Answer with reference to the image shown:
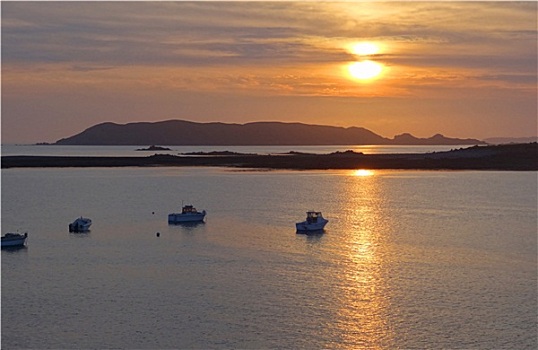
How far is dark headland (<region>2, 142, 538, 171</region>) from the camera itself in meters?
123

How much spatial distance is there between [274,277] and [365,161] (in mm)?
108520

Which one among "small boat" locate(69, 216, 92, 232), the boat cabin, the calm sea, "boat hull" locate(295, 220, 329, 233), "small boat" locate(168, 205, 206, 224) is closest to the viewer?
the calm sea

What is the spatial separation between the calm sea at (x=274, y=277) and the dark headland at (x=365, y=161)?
56.4m

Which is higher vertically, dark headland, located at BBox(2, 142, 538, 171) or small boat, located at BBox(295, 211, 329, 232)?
dark headland, located at BBox(2, 142, 538, 171)

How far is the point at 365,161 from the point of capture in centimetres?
14025

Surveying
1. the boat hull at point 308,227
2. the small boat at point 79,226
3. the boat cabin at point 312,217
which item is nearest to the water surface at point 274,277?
the small boat at point 79,226

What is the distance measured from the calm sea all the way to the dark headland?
56414 mm

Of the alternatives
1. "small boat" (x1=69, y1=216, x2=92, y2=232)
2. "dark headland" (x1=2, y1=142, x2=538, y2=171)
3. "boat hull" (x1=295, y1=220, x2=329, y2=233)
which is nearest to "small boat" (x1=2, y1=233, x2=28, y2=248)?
"small boat" (x1=69, y1=216, x2=92, y2=232)

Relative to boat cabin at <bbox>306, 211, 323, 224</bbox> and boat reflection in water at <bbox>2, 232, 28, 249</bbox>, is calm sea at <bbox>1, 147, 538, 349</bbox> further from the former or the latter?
boat cabin at <bbox>306, 211, 323, 224</bbox>

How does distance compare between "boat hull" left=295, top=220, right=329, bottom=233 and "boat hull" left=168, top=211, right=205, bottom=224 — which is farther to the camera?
"boat hull" left=168, top=211, right=205, bottom=224

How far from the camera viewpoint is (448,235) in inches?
1864

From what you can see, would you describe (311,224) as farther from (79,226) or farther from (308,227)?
(79,226)

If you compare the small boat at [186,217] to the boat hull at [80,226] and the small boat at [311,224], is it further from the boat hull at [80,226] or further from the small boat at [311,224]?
the small boat at [311,224]

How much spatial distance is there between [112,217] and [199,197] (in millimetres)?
18171
